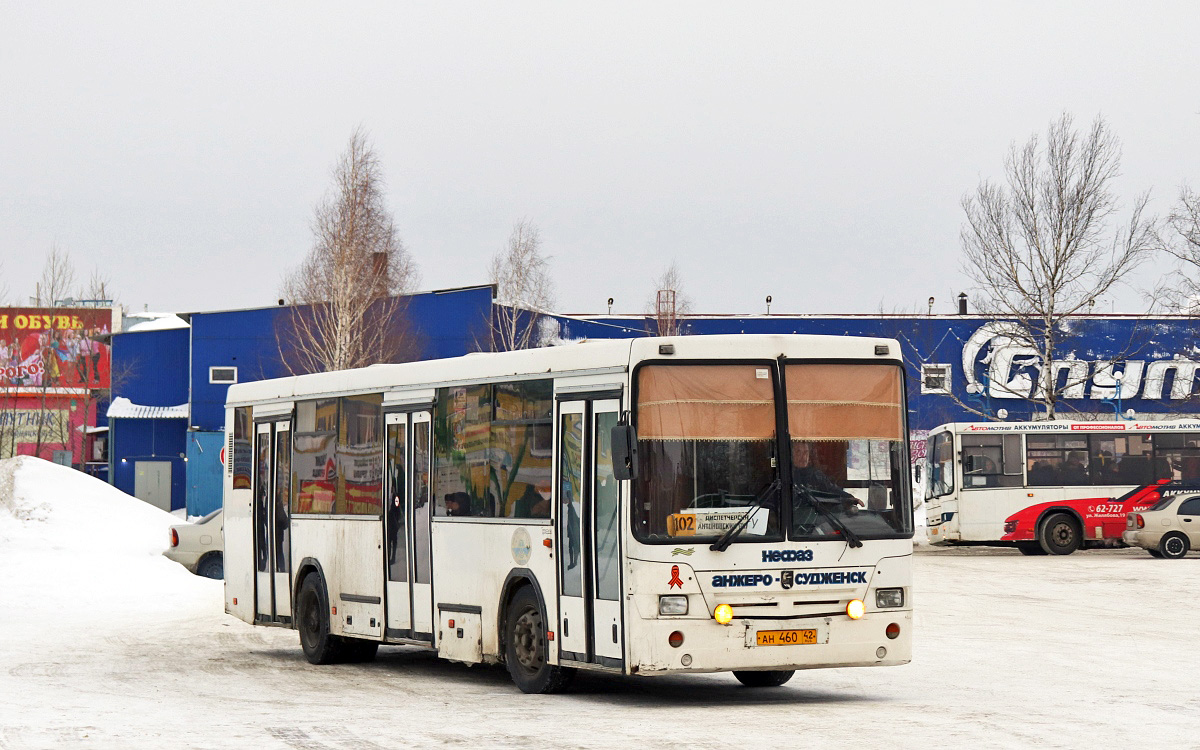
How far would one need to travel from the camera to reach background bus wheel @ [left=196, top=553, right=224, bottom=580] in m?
31.1

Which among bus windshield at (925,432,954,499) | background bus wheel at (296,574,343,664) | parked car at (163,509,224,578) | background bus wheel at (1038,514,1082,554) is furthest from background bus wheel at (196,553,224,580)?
background bus wheel at (1038,514,1082,554)

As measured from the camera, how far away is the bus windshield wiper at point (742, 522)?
1191cm

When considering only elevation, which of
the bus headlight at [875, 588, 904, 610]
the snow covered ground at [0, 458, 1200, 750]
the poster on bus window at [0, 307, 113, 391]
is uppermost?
the poster on bus window at [0, 307, 113, 391]

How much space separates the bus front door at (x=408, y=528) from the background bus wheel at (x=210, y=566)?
16.5 metres

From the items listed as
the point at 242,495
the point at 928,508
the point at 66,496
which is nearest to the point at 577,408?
the point at 242,495

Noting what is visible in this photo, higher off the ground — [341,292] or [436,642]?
[341,292]

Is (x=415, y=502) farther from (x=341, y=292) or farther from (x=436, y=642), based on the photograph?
(x=341, y=292)

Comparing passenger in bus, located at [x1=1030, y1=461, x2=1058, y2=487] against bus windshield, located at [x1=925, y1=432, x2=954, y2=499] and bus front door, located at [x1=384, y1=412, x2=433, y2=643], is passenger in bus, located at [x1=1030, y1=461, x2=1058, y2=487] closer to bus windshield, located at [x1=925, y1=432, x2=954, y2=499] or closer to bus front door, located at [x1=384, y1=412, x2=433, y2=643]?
bus windshield, located at [x1=925, y1=432, x2=954, y2=499]

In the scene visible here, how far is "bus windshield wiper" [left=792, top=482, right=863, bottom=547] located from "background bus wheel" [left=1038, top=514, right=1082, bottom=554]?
26.0 m

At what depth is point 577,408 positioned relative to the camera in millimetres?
12812

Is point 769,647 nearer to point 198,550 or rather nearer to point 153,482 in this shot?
point 198,550

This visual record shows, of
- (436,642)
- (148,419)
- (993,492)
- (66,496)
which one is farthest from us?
(148,419)

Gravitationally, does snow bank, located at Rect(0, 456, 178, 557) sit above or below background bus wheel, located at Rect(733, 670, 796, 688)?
above

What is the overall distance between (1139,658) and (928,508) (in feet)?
71.8
